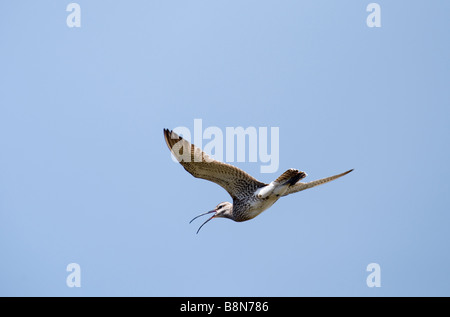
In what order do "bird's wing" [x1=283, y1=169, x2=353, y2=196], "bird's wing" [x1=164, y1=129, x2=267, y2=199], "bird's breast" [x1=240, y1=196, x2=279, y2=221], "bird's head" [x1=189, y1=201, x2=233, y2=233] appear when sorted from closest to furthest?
"bird's wing" [x1=164, y1=129, x2=267, y2=199] < "bird's breast" [x1=240, y1=196, x2=279, y2=221] < "bird's wing" [x1=283, y1=169, x2=353, y2=196] < "bird's head" [x1=189, y1=201, x2=233, y2=233]

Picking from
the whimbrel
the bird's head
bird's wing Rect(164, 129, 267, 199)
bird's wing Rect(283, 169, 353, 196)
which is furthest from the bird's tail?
the bird's head

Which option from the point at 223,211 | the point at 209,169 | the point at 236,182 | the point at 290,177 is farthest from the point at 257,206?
the point at 209,169

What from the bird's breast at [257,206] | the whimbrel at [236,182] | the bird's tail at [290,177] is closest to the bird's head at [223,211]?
the whimbrel at [236,182]

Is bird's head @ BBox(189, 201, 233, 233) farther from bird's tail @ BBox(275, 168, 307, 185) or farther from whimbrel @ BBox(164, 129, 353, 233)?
bird's tail @ BBox(275, 168, 307, 185)

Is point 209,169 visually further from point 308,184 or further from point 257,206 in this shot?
point 308,184

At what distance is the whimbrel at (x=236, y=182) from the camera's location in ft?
35.6

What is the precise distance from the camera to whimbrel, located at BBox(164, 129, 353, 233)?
1084 cm

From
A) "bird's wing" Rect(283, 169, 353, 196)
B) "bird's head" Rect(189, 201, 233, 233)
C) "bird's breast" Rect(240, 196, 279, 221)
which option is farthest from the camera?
"bird's head" Rect(189, 201, 233, 233)

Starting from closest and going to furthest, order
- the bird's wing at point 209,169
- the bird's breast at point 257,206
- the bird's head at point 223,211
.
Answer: the bird's wing at point 209,169 → the bird's breast at point 257,206 → the bird's head at point 223,211

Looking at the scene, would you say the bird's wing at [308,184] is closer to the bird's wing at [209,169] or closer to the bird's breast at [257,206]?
the bird's breast at [257,206]
